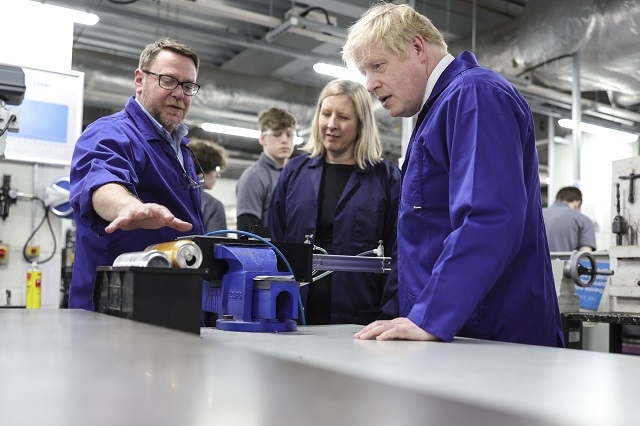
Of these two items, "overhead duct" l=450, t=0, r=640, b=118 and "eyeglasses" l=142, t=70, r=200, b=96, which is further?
"overhead duct" l=450, t=0, r=640, b=118

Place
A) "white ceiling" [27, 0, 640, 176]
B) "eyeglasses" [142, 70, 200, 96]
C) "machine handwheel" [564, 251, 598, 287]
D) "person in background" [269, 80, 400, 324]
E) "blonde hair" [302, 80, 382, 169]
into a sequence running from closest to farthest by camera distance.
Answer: "eyeglasses" [142, 70, 200, 96] → "person in background" [269, 80, 400, 324] → "blonde hair" [302, 80, 382, 169] → "machine handwheel" [564, 251, 598, 287] → "white ceiling" [27, 0, 640, 176]

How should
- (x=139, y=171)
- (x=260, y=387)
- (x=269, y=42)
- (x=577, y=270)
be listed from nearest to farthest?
(x=260, y=387)
(x=139, y=171)
(x=577, y=270)
(x=269, y=42)

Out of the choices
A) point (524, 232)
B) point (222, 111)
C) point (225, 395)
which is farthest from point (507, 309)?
point (222, 111)

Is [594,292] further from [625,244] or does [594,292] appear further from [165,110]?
[165,110]

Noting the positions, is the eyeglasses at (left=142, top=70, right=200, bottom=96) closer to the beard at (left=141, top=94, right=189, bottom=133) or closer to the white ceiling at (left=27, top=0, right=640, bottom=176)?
the beard at (left=141, top=94, right=189, bottom=133)

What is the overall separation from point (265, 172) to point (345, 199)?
1.03 metres

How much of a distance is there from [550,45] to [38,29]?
12.5ft

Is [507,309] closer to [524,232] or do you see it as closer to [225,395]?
[524,232]

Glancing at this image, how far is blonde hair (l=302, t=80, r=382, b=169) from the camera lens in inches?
80.7

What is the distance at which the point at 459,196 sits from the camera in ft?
3.67

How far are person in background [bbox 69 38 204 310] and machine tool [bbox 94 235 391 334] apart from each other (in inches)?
4.0

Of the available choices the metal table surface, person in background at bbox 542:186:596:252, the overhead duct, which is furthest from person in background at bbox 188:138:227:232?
the overhead duct

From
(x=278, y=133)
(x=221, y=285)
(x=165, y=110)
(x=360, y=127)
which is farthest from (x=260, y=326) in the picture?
(x=278, y=133)

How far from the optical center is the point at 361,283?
1.93 meters
